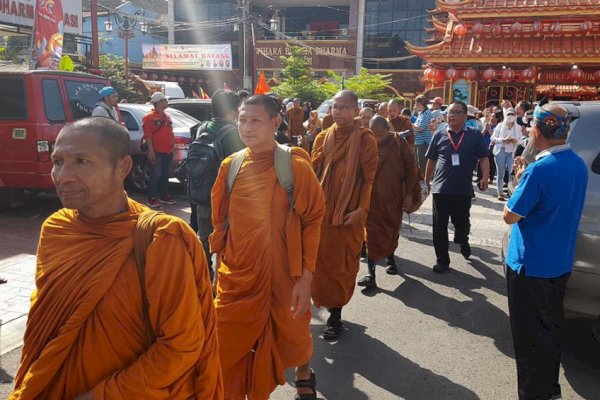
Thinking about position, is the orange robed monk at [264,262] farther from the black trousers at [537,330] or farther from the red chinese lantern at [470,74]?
the red chinese lantern at [470,74]

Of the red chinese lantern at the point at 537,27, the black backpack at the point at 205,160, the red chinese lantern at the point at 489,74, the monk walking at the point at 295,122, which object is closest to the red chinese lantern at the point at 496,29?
the red chinese lantern at the point at 537,27

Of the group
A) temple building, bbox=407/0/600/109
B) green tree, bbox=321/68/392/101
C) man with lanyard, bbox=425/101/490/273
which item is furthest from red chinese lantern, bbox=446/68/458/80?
man with lanyard, bbox=425/101/490/273

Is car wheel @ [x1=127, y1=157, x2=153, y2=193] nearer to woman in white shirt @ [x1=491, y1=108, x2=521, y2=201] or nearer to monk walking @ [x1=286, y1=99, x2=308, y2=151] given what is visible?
monk walking @ [x1=286, y1=99, x2=308, y2=151]

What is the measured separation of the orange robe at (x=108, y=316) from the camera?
147 centimetres

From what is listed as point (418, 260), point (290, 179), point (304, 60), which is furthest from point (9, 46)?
point (290, 179)

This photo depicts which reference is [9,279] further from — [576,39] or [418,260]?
[576,39]

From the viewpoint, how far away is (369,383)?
339cm

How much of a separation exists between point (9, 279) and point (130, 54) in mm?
41040

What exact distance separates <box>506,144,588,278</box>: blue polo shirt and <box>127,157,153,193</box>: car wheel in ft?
24.9

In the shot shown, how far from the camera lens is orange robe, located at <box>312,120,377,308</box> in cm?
394

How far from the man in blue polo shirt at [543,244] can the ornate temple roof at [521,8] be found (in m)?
16.7

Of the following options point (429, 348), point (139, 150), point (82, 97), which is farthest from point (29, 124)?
point (429, 348)

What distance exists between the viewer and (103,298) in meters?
1.48

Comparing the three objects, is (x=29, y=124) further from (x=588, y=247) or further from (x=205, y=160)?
(x=588, y=247)
